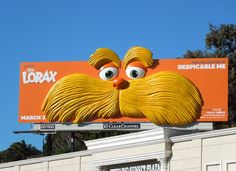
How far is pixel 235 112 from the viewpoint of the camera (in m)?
56.3

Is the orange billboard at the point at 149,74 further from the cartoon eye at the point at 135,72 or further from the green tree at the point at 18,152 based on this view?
the green tree at the point at 18,152

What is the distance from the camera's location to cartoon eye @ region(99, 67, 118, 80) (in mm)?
39641

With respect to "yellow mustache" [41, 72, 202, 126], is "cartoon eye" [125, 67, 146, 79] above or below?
above

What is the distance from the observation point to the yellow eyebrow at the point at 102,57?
39.8m

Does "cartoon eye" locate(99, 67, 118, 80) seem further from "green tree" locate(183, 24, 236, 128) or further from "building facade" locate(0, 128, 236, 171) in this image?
"green tree" locate(183, 24, 236, 128)

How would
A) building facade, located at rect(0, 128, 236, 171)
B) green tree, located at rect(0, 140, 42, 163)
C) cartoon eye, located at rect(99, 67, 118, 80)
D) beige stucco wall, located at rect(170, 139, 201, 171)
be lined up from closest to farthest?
building facade, located at rect(0, 128, 236, 171), beige stucco wall, located at rect(170, 139, 201, 171), cartoon eye, located at rect(99, 67, 118, 80), green tree, located at rect(0, 140, 42, 163)

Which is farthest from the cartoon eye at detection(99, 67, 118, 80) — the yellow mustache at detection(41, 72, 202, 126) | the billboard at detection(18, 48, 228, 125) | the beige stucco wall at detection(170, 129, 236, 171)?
the beige stucco wall at detection(170, 129, 236, 171)

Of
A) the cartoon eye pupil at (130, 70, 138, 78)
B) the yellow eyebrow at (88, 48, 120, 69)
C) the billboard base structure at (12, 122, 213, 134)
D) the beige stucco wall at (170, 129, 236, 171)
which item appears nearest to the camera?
the beige stucco wall at (170, 129, 236, 171)

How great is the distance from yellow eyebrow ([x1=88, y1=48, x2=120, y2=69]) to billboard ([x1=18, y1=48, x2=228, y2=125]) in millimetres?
296

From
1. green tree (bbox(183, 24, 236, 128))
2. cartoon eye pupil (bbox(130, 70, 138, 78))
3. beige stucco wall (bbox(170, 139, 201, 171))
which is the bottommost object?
beige stucco wall (bbox(170, 139, 201, 171))

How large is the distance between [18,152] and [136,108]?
42219 millimetres

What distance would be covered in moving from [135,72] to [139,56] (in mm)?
813

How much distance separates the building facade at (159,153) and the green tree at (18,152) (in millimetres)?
40777

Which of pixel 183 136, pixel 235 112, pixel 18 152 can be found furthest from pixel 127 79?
pixel 18 152
